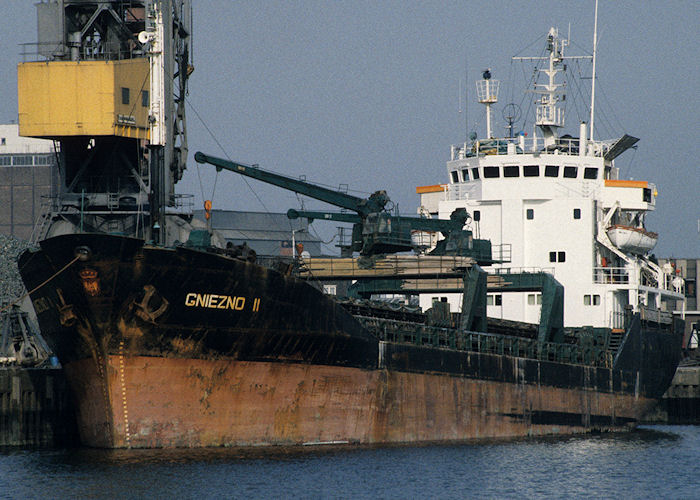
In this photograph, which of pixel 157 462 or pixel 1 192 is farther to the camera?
pixel 1 192

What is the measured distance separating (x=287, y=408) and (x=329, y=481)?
12.6 feet

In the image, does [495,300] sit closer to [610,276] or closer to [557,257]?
[557,257]

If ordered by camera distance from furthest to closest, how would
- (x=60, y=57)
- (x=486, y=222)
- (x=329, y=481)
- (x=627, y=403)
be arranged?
1. (x=486, y=222)
2. (x=627, y=403)
3. (x=60, y=57)
4. (x=329, y=481)

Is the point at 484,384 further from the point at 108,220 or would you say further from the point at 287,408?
the point at 108,220

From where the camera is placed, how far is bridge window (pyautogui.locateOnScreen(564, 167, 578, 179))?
41.2 m

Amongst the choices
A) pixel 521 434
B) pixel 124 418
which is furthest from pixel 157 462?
pixel 521 434

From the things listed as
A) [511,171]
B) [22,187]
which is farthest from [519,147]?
[22,187]

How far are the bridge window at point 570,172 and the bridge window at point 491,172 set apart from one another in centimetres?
268

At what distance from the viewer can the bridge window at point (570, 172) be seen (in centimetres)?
4119

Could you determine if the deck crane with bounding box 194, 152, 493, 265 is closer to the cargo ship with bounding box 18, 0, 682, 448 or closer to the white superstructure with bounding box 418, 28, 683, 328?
the cargo ship with bounding box 18, 0, 682, 448

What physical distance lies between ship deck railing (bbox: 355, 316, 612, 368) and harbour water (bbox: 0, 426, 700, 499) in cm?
359

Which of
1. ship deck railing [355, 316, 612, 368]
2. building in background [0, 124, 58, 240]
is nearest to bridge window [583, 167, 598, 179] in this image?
ship deck railing [355, 316, 612, 368]

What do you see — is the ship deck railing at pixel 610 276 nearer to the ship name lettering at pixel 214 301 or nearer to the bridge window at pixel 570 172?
the bridge window at pixel 570 172

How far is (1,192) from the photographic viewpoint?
8981 centimetres
